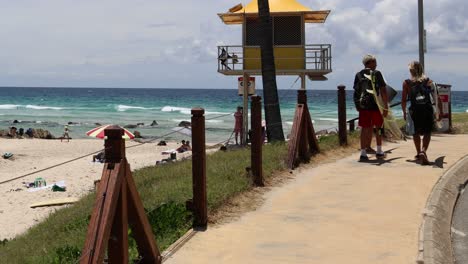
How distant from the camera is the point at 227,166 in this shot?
973 centimetres

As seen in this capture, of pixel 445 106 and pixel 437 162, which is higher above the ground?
pixel 445 106

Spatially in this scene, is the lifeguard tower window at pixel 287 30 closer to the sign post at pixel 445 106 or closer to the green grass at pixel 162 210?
the sign post at pixel 445 106

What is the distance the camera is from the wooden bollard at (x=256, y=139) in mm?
8414

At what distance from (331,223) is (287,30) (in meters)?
17.4

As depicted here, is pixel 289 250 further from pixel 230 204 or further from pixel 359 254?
pixel 230 204

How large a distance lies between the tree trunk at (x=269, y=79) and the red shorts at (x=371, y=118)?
379cm

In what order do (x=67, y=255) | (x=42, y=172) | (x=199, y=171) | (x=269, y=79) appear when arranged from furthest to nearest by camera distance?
(x=42, y=172) < (x=269, y=79) < (x=199, y=171) < (x=67, y=255)

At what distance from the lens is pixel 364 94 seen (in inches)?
401

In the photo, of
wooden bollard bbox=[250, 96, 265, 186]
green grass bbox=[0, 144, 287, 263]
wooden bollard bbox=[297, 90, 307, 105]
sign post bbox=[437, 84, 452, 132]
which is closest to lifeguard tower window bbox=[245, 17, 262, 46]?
sign post bbox=[437, 84, 452, 132]

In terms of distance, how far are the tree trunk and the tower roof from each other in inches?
310

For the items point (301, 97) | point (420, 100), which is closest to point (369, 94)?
point (420, 100)

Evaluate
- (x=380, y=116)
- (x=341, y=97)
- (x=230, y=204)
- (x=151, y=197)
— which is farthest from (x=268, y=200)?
(x=341, y=97)

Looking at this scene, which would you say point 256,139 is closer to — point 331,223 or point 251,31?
point 331,223

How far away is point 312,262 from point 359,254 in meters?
0.48
